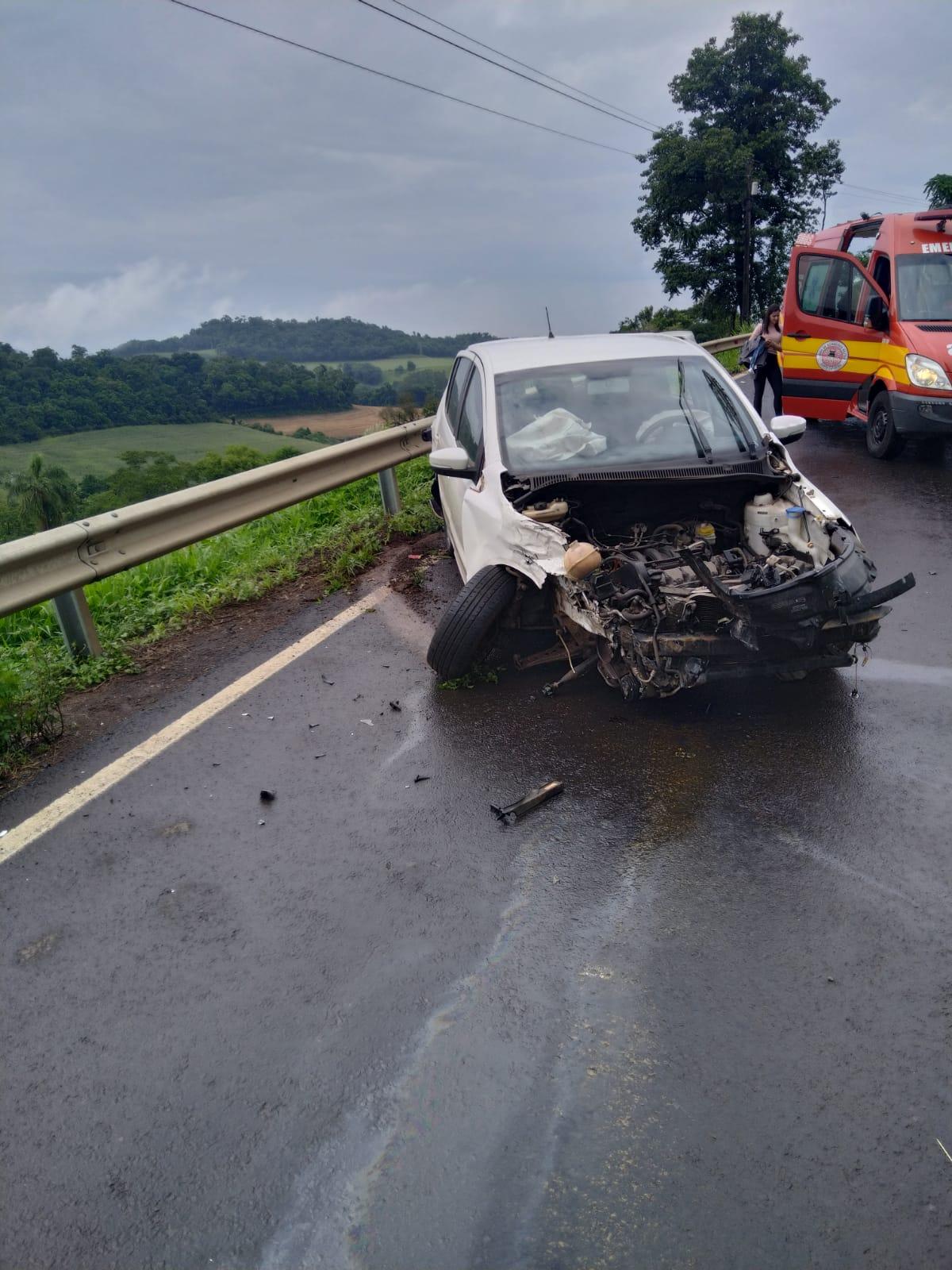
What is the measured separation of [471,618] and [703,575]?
1.28m

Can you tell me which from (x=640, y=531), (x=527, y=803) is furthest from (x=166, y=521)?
(x=527, y=803)

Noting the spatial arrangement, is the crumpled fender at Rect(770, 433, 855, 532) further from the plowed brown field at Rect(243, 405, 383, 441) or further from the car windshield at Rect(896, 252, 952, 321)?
the car windshield at Rect(896, 252, 952, 321)

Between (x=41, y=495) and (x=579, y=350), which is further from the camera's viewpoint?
(x=41, y=495)

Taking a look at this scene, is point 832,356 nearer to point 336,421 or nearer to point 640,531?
point 640,531

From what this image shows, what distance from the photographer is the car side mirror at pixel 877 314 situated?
1038 cm

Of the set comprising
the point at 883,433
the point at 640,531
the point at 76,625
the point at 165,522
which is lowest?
the point at 883,433

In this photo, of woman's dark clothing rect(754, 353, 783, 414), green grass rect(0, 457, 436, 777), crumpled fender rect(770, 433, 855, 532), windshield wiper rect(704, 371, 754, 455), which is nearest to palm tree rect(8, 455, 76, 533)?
green grass rect(0, 457, 436, 777)

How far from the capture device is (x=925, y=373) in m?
9.78

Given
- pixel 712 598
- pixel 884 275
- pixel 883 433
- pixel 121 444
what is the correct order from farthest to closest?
pixel 121 444
pixel 883 433
pixel 884 275
pixel 712 598

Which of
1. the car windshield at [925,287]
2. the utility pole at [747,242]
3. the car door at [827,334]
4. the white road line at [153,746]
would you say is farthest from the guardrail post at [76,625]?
the utility pole at [747,242]

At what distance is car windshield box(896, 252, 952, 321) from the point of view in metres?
10.3

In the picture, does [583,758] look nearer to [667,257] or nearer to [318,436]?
[318,436]

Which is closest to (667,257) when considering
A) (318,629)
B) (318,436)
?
(318,436)

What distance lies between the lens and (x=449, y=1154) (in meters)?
2.52
